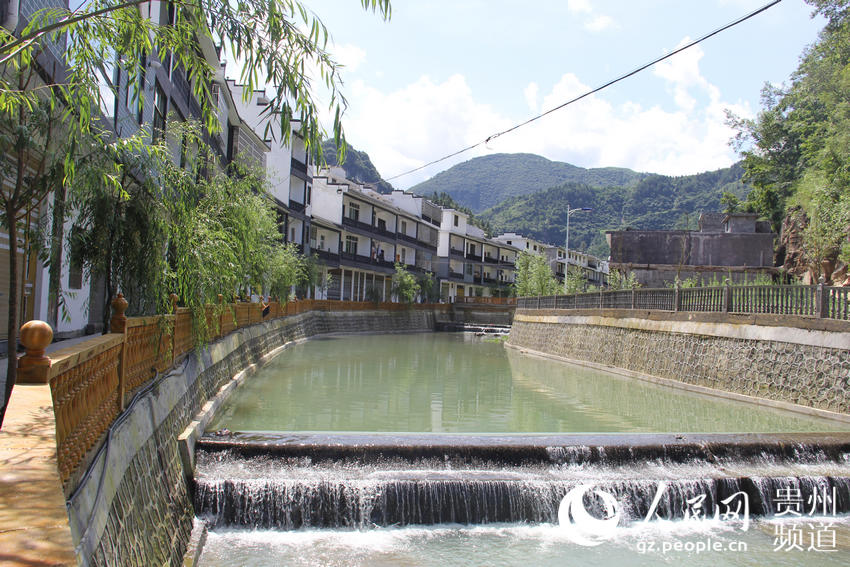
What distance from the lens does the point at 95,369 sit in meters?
5.24

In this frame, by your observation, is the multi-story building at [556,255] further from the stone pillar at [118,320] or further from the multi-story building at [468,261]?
the stone pillar at [118,320]

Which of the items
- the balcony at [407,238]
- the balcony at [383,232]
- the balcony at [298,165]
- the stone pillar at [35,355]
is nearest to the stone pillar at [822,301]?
the stone pillar at [35,355]

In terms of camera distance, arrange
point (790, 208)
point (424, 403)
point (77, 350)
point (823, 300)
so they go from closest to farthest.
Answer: point (77, 350) → point (823, 300) → point (424, 403) → point (790, 208)

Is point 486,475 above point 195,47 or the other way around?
the other way around

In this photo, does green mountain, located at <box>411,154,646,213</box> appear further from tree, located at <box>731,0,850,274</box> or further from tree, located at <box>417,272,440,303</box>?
tree, located at <box>731,0,850,274</box>

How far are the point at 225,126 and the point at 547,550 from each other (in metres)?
26.2

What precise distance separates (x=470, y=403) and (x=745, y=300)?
7.60 m

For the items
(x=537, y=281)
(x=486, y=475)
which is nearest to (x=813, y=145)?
(x=537, y=281)

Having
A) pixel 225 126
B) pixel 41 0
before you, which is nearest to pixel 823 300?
pixel 41 0

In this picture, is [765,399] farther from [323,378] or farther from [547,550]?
[323,378]

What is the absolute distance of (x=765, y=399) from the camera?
14891 mm

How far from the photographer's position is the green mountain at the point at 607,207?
4513 inches

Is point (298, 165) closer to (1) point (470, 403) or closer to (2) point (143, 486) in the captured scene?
(1) point (470, 403)

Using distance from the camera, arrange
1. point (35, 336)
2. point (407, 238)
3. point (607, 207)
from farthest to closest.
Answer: point (607, 207)
point (407, 238)
point (35, 336)
